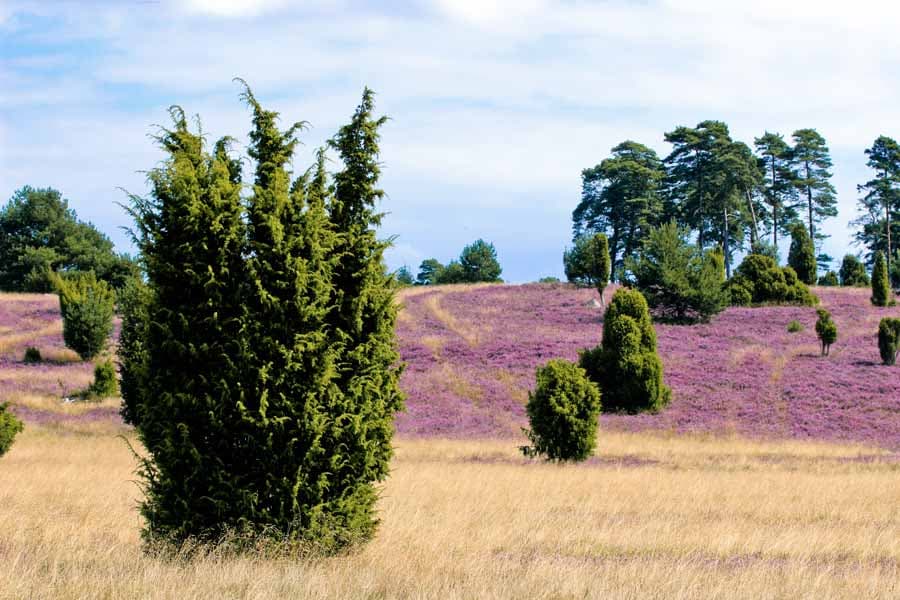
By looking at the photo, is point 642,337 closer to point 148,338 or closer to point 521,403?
point 521,403

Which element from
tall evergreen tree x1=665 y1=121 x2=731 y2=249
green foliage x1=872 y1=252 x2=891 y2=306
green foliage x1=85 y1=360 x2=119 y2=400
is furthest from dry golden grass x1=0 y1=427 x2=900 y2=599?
tall evergreen tree x1=665 y1=121 x2=731 y2=249

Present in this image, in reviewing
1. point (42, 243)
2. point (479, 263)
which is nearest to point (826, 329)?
point (479, 263)

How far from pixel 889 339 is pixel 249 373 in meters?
42.0

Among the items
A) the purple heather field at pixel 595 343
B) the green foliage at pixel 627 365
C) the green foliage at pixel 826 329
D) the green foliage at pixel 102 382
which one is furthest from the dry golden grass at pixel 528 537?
the green foliage at pixel 826 329

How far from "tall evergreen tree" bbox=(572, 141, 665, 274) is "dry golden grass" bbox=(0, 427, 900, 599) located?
215 feet

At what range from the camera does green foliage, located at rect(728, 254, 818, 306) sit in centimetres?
6078

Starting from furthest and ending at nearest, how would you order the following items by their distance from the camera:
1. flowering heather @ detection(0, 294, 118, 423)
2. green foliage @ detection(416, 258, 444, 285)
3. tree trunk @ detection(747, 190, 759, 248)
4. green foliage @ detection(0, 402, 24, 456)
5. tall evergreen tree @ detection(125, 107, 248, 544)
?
green foliage @ detection(416, 258, 444, 285) < tree trunk @ detection(747, 190, 759, 248) < flowering heather @ detection(0, 294, 118, 423) < green foliage @ detection(0, 402, 24, 456) < tall evergreen tree @ detection(125, 107, 248, 544)

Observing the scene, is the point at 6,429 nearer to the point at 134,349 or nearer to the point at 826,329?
the point at 134,349

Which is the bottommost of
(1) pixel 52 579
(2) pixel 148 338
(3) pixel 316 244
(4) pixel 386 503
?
(4) pixel 386 503

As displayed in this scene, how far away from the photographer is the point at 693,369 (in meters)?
43.4

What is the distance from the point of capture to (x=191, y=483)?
8.82m

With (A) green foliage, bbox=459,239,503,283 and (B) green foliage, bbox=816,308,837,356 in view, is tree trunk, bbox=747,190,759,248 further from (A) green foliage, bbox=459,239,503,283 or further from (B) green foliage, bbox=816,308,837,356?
(B) green foliage, bbox=816,308,837,356

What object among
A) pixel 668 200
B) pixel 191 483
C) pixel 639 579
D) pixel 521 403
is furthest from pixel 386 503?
pixel 668 200

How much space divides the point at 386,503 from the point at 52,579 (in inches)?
282
